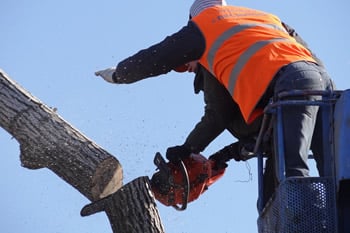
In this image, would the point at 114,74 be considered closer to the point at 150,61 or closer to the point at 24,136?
the point at 150,61

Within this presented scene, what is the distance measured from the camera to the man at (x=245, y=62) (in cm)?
457

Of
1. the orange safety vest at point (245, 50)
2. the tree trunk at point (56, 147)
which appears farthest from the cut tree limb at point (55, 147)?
the orange safety vest at point (245, 50)

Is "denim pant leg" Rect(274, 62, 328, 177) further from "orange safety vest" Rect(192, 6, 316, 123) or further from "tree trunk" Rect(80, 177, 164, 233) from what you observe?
"tree trunk" Rect(80, 177, 164, 233)

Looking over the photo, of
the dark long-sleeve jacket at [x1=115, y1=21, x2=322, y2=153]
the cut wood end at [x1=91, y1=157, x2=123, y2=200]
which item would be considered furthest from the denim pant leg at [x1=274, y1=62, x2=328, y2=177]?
the cut wood end at [x1=91, y1=157, x2=123, y2=200]

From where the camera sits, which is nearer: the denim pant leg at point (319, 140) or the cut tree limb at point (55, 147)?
the denim pant leg at point (319, 140)

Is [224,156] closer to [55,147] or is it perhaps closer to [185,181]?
[185,181]

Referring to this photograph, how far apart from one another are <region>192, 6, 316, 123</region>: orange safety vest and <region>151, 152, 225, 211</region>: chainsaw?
28.5 inches

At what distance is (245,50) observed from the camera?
16.4ft

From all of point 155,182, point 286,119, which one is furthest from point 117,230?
point 286,119

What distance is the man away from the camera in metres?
4.57

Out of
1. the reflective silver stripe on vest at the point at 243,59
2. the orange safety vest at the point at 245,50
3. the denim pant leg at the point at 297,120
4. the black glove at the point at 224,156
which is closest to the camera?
the denim pant leg at the point at 297,120

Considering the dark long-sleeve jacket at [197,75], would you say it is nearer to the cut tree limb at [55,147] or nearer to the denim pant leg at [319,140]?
the denim pant leg at [319,140]

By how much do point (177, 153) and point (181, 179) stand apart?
0.59 feet

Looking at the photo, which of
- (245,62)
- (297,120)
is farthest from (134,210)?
(297,120)
